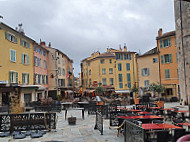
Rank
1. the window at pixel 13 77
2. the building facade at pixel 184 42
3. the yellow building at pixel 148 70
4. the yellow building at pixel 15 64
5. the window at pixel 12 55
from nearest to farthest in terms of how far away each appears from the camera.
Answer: the building facade at pixel 184 42
the yellow building at pixel 15 64
the window at pixel 13 77
the window at pixel 12 55
the yellow building at pixel 148 70

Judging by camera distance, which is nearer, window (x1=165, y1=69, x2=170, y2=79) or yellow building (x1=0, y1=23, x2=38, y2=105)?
yellow building (x1=0, y1=23, x2=38, y2=105)

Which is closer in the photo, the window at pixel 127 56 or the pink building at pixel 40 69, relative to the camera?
the pink building at pixel 40 69

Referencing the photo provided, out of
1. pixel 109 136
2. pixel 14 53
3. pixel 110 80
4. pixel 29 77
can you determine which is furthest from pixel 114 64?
pixel 109 136

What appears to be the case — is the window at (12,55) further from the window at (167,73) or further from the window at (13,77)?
the window at (167,73)

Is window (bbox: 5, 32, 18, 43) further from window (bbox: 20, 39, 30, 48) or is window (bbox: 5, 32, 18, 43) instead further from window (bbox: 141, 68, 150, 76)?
window (bbox: 141, 68, 150, 76)

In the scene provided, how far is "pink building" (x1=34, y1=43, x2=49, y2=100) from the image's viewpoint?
3005 centimetres

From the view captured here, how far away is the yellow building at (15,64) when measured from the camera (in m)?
22.0

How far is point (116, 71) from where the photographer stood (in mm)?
43906

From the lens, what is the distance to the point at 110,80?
45.4 meters

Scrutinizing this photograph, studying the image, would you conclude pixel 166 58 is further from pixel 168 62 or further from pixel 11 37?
pixel 11 37

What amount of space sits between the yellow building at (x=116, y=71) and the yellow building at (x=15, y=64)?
2006cm

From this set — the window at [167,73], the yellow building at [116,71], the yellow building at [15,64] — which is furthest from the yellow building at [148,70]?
the yellow building at [15,64]

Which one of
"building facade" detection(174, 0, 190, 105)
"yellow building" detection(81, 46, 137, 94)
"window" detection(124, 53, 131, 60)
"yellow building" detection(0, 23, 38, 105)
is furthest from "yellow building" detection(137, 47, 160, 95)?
"yellow building" detection(0, 23, 38, 105)

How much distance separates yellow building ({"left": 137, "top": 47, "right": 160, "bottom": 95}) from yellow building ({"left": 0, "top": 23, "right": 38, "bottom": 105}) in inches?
747
